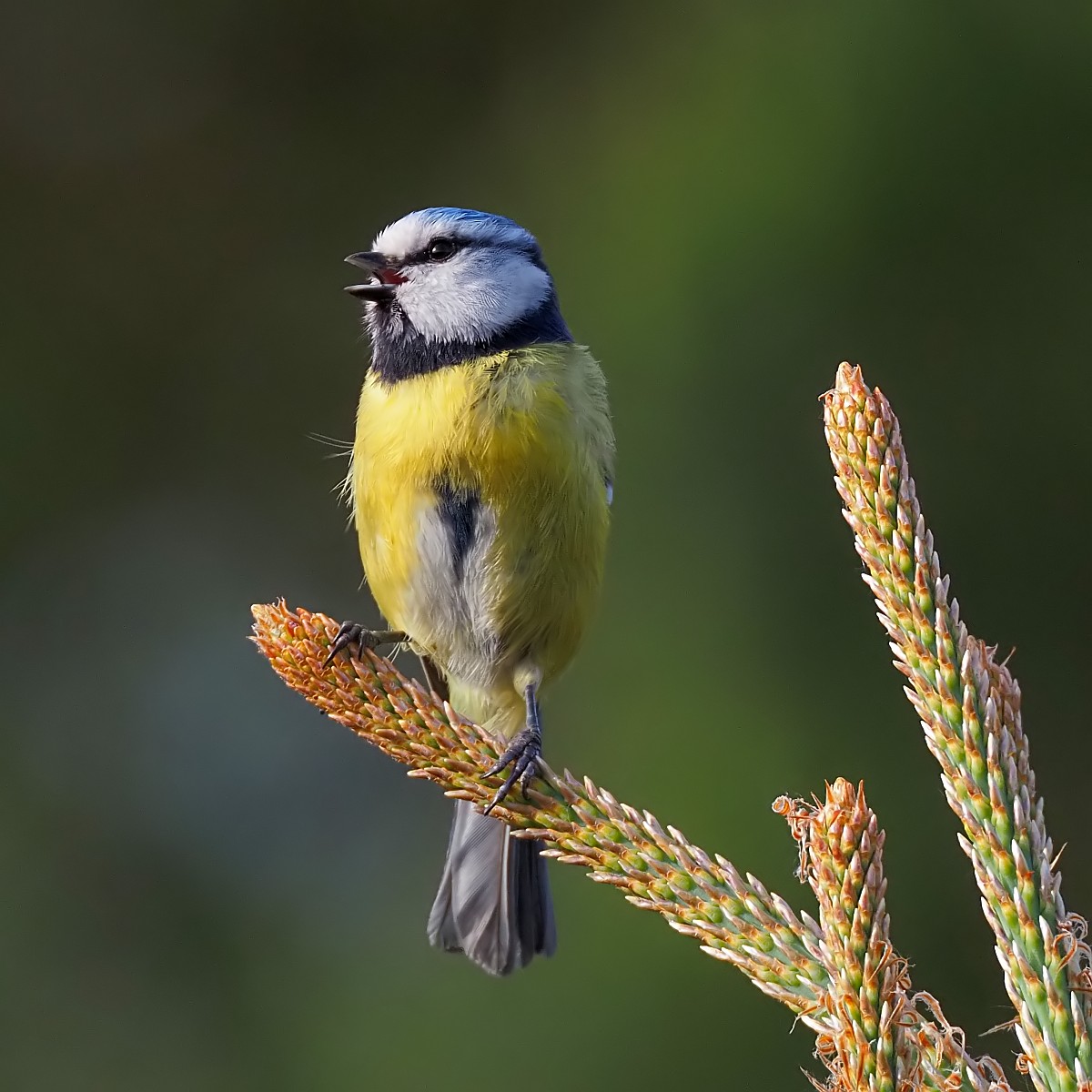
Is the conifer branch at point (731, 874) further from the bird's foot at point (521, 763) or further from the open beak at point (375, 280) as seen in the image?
the open beak at point (375, 280)

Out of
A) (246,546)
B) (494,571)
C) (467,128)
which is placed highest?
(467,128)

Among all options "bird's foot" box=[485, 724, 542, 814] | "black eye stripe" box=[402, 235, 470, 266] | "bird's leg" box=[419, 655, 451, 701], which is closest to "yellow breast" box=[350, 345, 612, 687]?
"bird's leg" box=[419, 655, 451, 701]

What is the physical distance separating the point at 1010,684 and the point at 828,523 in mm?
1800

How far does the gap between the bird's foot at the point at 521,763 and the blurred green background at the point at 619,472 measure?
1.15 m

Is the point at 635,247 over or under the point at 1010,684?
over

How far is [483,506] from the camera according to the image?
5.34 feet

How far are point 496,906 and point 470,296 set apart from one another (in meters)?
0.84

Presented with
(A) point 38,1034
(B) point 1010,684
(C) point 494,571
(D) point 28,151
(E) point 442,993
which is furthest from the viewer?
(D) point 28,151

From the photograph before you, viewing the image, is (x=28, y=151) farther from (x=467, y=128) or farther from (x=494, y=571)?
(x=494, y=571)

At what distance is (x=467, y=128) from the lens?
10.9 ft

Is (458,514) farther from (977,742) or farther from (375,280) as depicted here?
(977,742)

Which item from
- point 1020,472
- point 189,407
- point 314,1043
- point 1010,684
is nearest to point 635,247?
point 1020,472

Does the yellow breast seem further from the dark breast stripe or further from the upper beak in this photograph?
Answer: the upper beak

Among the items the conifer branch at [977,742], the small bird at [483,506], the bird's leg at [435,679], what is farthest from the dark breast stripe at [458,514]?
the conifer branch at [977,742]
